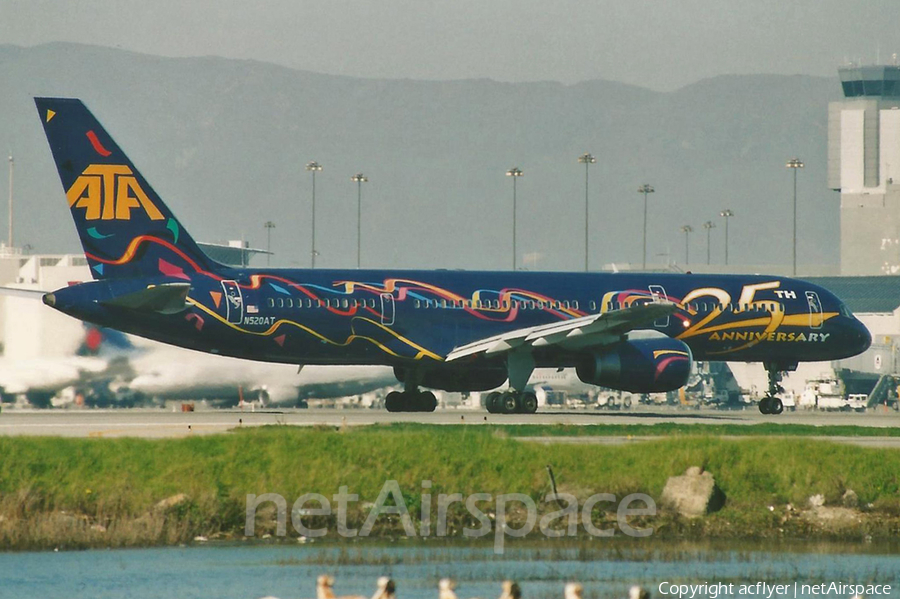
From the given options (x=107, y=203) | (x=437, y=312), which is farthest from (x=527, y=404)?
(x=107, y=203)

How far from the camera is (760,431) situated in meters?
37.8

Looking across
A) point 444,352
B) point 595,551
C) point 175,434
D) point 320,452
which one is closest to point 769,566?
point 595,551

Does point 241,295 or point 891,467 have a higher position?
point 241,295

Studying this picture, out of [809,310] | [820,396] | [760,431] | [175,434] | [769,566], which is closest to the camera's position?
[769,566]

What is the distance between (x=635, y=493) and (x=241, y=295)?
58.8ft

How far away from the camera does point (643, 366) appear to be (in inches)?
1715

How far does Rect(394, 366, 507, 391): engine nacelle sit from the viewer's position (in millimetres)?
46781

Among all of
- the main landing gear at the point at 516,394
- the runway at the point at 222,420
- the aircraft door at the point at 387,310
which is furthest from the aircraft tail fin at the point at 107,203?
the main landing gear at the point at 516,394

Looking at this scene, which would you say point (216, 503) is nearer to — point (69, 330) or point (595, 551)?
point (595, 551)

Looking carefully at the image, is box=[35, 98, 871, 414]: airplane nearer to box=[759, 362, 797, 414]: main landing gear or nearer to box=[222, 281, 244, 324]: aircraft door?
box=[222, 281, 244, 324]: aircraft door

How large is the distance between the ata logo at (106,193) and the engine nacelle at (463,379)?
32.2 feet

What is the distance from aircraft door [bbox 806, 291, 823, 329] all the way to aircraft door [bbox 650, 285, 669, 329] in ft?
16.5

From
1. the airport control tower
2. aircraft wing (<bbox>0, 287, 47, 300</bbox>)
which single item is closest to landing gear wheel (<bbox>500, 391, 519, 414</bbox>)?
aircraft wing (<bbox>0, 287, 47, 300</bbox>)

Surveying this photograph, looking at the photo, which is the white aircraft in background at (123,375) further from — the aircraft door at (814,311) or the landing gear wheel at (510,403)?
the aircraft door at (814,311)
